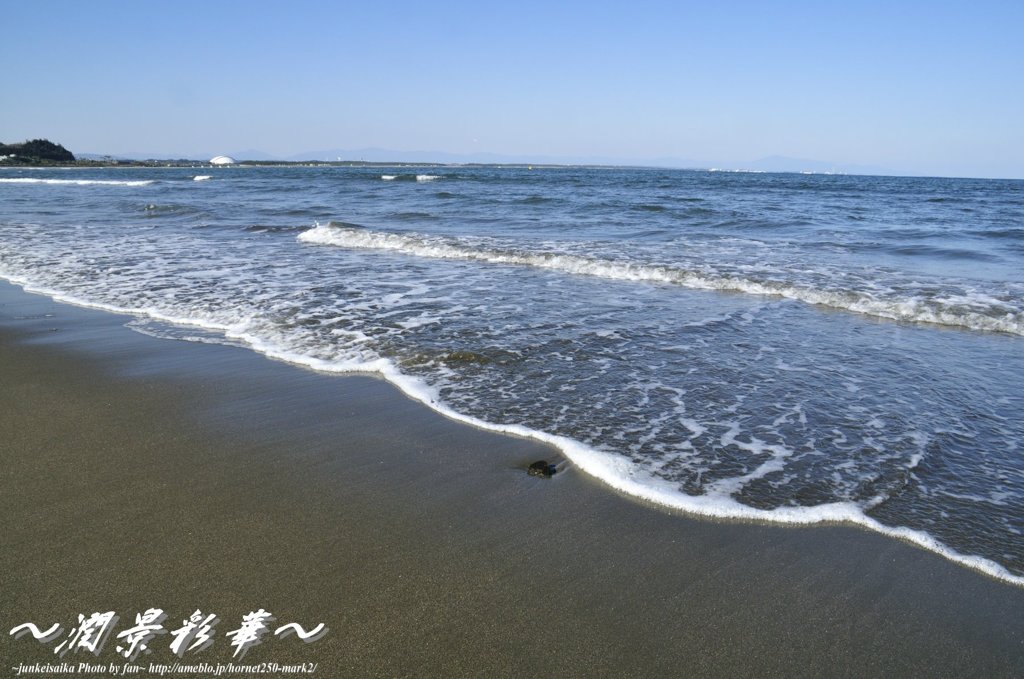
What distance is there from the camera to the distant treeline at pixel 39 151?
87062mm

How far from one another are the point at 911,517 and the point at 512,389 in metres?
2.63

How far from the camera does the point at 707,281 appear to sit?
895cm

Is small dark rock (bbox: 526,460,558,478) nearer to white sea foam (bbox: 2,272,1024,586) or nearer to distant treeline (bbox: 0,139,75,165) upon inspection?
white sea foam (bbox: 2,272,1024,586)

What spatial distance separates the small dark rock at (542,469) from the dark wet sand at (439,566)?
0.05 meters

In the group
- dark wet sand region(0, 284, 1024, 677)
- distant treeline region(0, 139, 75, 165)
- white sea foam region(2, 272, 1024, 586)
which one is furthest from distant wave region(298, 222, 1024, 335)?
distant treeline region(0, 139, 75, 165)

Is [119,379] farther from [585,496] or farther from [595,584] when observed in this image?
[595,584]

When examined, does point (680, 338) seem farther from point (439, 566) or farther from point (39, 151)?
point (39, 151)

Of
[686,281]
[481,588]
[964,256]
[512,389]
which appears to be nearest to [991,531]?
[481,588]

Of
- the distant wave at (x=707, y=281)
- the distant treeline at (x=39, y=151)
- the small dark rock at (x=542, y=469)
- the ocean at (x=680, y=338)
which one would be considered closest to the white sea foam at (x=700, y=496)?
the ocean at (x=680, y=338)

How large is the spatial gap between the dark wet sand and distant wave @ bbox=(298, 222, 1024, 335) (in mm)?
5511

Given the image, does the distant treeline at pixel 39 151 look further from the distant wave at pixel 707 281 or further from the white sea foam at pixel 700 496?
the white sea foam at pixel 700 496

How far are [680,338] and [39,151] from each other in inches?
4533

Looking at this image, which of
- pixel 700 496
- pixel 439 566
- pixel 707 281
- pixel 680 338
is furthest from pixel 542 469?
pixel 707 281

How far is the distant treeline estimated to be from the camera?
87062 mm
